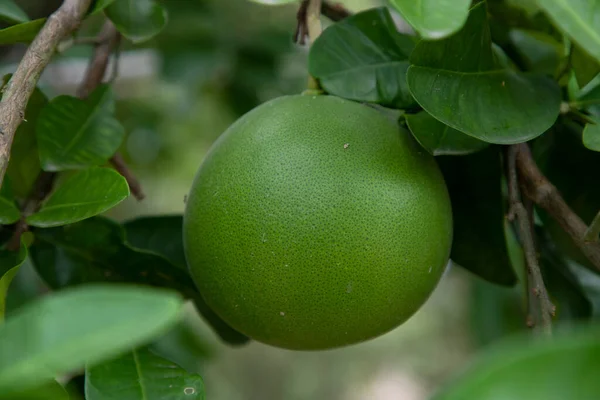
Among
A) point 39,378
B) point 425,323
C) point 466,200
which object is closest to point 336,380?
point 425,323

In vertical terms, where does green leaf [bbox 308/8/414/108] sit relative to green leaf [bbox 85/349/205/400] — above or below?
above

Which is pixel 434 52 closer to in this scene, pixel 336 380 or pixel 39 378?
pixel 39 378

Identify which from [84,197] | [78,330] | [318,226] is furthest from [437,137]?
[78,330]

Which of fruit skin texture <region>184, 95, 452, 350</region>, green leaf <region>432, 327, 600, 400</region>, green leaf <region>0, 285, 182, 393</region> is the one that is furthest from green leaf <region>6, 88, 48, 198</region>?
green leaf <region>432, 327, 600, 400</region>

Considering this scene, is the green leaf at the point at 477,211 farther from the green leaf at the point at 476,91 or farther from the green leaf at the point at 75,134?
the green leaf at the point at 75,134

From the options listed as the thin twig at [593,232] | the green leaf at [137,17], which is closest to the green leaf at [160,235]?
the green leaf at [137,17]

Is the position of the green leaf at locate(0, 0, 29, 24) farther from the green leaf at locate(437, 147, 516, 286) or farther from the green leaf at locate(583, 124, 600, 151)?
the green leaf at locate(583, 124, 600, 151)
